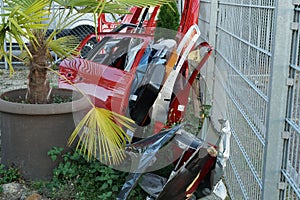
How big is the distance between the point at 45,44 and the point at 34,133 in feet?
2.77

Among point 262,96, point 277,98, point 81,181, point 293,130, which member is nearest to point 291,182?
point 293,130

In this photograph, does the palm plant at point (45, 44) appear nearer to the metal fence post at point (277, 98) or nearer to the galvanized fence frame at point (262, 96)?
the galvanized fence frame at point (262, 96)

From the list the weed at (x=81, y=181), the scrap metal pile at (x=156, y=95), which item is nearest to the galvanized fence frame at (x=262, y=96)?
the scrap metal pile at (x=156, y=95)

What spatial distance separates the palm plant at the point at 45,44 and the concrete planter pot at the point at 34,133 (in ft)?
0.88

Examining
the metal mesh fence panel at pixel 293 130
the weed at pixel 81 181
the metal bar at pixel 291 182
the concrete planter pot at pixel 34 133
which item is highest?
the metal mesh fence panel at pixel 293 130

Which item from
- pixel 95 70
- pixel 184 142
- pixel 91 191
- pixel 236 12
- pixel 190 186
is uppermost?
pixel 236 12

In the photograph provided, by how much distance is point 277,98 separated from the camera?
2488 mm

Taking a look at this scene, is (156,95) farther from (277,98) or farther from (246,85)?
(277,98)

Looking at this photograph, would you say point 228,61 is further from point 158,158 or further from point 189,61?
point 158,158

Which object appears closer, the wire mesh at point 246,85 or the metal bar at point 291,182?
the metal bar at point 291,182

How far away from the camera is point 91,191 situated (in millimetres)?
3980

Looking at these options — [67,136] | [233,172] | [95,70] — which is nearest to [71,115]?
[67,136]

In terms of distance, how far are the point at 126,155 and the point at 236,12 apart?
5.57ft

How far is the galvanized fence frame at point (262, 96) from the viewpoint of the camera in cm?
240
